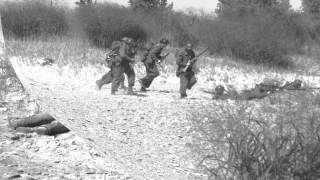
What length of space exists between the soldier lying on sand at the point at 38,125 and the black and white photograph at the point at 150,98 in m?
0.01

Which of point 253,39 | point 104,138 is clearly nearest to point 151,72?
point 104,138

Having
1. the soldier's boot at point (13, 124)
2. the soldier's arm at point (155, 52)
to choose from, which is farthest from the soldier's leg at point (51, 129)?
the soldier's arm at point (155, 52)

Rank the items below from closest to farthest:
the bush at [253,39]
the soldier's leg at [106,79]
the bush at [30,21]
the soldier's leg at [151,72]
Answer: the soldier's leg at [106,79], the soldier's leg at [151,72], the bush at [30,21], the bush at [253,39]

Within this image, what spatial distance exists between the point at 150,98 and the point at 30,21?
9506 mm

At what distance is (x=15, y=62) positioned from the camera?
13492 millimetres

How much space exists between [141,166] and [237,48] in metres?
16.5

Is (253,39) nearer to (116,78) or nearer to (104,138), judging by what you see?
(116,78)

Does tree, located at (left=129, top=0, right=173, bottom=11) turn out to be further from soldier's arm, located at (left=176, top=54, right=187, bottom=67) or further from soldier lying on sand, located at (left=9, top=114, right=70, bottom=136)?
soldier lying on sand, located at (left=9, top=114, right=70, bottom=136)

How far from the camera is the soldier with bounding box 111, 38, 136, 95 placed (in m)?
10.2

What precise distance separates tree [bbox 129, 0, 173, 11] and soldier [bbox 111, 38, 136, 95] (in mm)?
10001

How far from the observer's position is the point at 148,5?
73.5 feet

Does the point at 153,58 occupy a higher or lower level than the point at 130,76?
higher

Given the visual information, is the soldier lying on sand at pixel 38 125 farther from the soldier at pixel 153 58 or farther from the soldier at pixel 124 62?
the soldier at pixel 153 58

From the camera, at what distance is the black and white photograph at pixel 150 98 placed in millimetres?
4484
